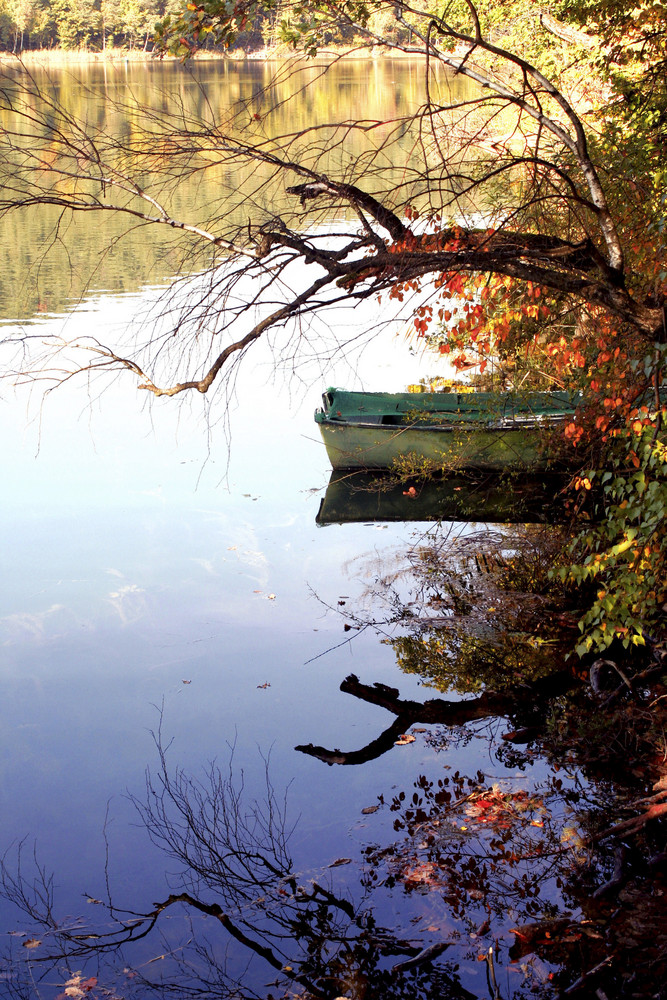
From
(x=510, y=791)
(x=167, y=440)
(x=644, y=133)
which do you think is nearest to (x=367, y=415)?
(x=167, y=440)

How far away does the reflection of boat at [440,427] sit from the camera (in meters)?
10.1

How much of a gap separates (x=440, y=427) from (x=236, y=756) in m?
5.47

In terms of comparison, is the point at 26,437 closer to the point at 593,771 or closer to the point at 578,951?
the point at 593,771

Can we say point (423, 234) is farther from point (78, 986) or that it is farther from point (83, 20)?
point (83, 20)

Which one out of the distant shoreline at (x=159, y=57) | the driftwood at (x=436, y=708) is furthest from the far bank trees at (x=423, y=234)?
the driftwood at (x=436, y=708)

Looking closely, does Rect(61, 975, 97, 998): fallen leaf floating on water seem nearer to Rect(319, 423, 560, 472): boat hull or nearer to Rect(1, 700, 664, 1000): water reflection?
Rect(1, 700, 664, 1000): water reflection

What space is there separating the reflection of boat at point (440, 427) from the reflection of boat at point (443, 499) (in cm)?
23

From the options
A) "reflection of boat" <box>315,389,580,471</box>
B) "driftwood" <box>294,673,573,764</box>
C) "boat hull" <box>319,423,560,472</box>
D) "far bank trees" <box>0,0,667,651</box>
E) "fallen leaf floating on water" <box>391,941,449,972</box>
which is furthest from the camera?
"boat hull" <box>319,423,560,472</box>

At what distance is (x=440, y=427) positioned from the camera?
10852 mm

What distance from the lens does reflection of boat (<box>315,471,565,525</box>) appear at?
1034 cm

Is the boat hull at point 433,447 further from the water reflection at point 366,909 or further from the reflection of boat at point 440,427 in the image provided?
the water reflection at point 366,909

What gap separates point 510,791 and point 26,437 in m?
9.86

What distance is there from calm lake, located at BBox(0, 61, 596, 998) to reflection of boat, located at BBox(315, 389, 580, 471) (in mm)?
787

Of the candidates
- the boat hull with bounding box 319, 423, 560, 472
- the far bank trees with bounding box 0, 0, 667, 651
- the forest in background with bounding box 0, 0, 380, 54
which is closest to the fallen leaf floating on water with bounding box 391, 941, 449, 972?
the far bank trees with bounding box 0, 0, 667, 651
